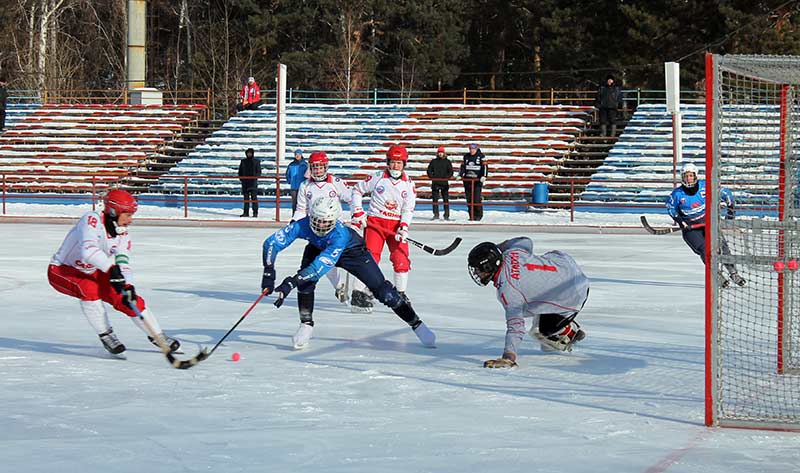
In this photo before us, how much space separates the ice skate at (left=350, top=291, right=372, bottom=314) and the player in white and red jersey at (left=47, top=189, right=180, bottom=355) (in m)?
2.59

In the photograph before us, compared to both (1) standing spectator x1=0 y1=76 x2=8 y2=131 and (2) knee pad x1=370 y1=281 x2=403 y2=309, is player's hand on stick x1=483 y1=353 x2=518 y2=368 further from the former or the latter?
(1) standing spectator x1=0 y1=76 x2=8 y2=131

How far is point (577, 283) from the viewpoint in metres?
7.56

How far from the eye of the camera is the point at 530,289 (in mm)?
7336

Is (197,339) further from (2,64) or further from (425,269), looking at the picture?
(2,64)

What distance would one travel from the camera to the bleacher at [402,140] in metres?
28.1

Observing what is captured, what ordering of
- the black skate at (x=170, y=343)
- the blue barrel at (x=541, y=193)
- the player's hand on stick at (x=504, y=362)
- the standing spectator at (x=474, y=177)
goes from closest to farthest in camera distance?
the player's hand on stick at (x=504, y=362)
the black skate at (x=170, y=343)
the standing spectator at (x=474, y=177)
the blue barrel at (x=541, y=193)

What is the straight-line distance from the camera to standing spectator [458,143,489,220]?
924 inches

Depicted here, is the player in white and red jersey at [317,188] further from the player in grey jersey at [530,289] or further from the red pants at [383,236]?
the player in grey jersey at [530,289]

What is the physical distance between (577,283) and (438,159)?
53.3ft

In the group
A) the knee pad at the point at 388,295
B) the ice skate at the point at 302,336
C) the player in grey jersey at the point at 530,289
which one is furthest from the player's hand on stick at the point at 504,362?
the ice skate at the point at 302,336

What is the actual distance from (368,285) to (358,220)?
221cm

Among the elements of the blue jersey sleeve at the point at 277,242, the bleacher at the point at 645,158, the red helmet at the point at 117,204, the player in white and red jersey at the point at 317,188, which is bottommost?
the blue jersey sleeve at the point at 277,242

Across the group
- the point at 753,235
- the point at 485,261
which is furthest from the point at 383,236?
the point at 753,235

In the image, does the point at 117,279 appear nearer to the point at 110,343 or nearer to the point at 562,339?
the point at 110,343
